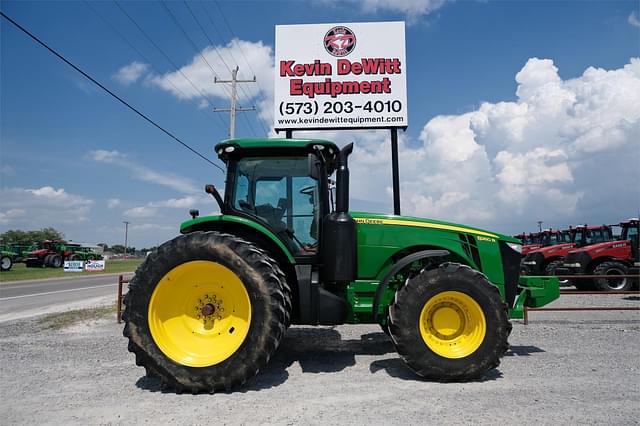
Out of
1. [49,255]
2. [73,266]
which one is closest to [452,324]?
[73,266]

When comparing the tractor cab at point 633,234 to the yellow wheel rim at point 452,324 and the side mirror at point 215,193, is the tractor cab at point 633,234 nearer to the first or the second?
the yellow wheel rim at point 452,324

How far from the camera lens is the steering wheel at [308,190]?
439 cm

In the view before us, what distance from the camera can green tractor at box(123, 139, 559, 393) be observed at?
3641 mm

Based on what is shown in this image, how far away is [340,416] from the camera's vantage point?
301cm

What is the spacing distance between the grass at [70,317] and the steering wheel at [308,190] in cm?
541

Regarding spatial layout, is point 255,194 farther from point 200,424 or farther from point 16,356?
point 16,356

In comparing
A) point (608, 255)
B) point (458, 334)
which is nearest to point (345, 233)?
point (458, 334)

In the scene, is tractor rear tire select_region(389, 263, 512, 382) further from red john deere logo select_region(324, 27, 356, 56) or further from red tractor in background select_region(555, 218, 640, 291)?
red tractor in background select_region(555, 218, 640, 291)

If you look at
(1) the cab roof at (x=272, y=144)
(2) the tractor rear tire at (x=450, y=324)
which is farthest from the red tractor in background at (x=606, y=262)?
(1) the cab roof at (x=272, y=144)

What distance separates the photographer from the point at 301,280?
4066 millimetres

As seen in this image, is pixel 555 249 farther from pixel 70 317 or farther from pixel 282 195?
pixel 70 317

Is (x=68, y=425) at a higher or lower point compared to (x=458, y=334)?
lower

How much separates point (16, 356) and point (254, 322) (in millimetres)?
3435

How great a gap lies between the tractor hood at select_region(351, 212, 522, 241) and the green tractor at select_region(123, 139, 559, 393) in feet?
0.05
